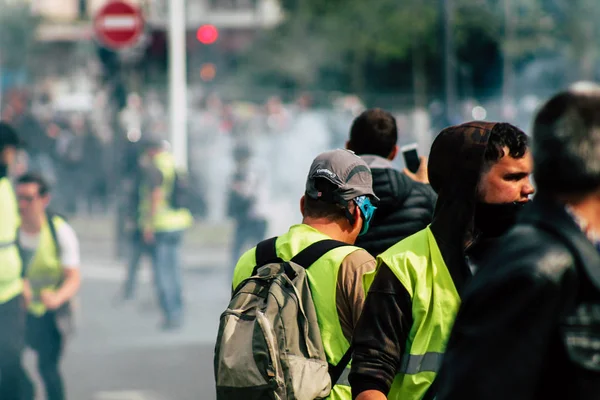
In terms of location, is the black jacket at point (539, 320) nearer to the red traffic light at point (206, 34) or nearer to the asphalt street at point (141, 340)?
the asphalt street at point (141, 340)

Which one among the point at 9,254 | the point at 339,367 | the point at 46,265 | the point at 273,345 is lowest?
the point at 46,265

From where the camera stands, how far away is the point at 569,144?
1781mm

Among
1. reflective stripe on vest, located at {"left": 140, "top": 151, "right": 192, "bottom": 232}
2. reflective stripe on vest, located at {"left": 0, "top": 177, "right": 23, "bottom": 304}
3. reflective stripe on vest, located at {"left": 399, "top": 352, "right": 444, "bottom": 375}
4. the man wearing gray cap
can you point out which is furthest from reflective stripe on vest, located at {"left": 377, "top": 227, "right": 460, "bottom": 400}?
reflective stripe on vest, located at {"left": 140, "top": 151, "right": 192, "bottom": 232}

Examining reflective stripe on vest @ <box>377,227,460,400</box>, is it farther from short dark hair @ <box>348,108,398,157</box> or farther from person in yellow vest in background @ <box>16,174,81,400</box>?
person in yellow vest in background @ <box>16,174,81,400</box>

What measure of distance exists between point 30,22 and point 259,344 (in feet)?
123

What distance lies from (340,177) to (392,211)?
0.82m

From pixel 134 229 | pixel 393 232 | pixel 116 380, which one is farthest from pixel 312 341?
pixel 134 229

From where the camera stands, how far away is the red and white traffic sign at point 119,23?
1316 cm

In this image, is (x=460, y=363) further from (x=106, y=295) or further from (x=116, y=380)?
(x=106, y=295)

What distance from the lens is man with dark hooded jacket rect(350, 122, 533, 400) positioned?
272 centimetres

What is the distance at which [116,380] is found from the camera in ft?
26.9

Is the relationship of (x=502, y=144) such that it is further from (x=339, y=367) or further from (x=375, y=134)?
(x=375, y=134)

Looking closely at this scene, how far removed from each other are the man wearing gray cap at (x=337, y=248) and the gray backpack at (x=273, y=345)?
0.05 meters

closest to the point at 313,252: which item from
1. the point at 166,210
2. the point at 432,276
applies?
the point at 432,276
